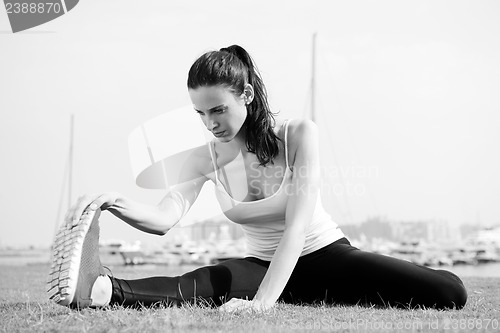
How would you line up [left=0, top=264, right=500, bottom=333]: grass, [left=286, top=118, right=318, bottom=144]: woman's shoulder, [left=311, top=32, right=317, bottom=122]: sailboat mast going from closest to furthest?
1. [left=0, top=264, right=500, bottom=333]: grass
2. [left=286, top=118, right=318, bottom=144]: woman's shoulder
3. [left=311, top=32, right=317, bottom=122]: sailboat mast

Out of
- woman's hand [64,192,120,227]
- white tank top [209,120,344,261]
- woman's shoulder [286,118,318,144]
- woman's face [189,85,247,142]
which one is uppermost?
woman's face [189,85,247,142]

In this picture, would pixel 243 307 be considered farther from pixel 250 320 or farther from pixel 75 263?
pixel 75 263

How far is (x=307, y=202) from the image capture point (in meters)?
3.42

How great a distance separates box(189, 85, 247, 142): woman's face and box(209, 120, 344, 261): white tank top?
0.41 m

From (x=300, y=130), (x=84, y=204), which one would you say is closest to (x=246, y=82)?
(x=300, y=130)

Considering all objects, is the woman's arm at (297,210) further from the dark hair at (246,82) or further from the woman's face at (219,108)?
the woman's face at (219,108)

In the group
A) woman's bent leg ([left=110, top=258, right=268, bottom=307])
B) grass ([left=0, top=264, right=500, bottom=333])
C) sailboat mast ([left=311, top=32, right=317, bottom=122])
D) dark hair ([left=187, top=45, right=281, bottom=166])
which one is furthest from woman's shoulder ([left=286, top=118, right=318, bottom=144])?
sailboat mast ([left=311, top=32, right=317, bottom=122])

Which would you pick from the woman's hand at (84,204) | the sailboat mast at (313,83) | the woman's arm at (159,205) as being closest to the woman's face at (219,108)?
the woman's arm at (159,205)

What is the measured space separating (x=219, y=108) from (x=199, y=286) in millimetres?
1052

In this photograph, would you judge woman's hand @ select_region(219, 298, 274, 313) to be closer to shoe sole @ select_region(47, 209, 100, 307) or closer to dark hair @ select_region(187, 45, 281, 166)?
shoe sole @ select_region(47, 209, 100, 307)

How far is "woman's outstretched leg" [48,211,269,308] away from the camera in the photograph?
2.85 m

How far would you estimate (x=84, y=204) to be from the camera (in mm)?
2947

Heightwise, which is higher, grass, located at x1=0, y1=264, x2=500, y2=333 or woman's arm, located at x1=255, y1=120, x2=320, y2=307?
woman's arm, located at x1=255, y1=120, x2=320, y2=307

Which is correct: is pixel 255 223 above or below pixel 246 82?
below
